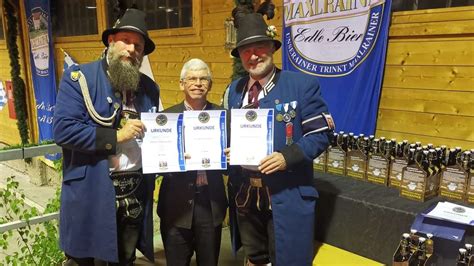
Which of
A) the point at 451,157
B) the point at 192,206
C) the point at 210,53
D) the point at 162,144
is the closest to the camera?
the point at 162,144

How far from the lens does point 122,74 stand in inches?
65.7

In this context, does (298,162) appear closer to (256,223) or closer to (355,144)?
(256,223)

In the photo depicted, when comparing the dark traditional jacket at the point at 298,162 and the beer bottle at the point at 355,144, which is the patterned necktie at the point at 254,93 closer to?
the dark traditional jacket at the point at 298,162

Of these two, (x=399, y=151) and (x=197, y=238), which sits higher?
(x=399, y=151)

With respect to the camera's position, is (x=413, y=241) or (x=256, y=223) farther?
(x=256, y=223)

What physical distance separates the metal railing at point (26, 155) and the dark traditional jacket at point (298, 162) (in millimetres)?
1586

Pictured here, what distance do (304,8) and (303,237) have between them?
1.84 meters

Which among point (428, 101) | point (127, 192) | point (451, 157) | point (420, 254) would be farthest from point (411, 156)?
point (127, 192)

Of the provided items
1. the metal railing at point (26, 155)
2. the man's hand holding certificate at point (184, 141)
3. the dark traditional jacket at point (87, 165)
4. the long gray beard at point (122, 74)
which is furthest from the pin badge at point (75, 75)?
the metal railing at point (26, 155)

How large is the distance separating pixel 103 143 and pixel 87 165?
0.16 meters

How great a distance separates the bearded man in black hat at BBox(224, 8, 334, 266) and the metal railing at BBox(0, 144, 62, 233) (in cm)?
144

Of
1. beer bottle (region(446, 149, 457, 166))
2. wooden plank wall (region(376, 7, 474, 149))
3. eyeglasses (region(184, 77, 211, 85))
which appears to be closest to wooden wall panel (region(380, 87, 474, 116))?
wooden plank wall (region(376, 7, 474, 149))

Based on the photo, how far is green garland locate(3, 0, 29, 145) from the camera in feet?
22.3

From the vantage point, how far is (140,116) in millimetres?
1736
